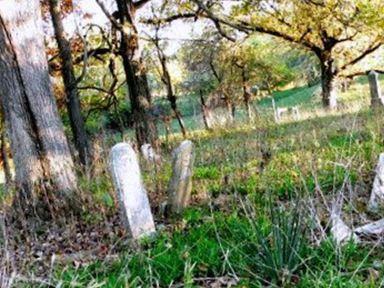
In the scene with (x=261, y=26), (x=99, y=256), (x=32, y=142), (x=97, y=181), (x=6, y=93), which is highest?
(x=261, y=26)

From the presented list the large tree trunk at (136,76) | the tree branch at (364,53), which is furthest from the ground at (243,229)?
the tree branch at (364,53)

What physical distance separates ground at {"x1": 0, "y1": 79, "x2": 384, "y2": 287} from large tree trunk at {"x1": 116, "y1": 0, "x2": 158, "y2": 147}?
315cm

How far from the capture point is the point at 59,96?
53.5ft

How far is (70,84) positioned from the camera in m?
12.3

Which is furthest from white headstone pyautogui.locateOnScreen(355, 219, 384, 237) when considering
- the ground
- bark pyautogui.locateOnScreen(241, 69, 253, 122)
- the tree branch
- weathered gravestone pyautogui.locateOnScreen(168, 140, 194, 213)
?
the tree branch

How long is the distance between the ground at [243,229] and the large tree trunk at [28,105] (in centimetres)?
69

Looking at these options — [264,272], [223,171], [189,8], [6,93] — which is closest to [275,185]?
[223,171]

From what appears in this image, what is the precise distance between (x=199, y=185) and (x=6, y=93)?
3128 mm

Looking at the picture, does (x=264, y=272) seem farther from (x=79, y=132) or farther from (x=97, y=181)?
(x=79, y=132)

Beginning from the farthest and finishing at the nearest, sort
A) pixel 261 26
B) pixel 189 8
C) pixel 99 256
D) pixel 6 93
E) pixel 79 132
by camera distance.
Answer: pixel 261 26 → pixel 189 8 → pixel 79 132 → pixel 6 93 → pixel 99 256

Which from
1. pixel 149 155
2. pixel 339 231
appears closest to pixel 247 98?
pixel 149 155

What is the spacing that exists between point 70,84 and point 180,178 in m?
6.68

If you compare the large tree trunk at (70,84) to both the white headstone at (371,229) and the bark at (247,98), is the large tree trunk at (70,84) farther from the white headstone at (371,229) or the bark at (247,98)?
the white headstone at (371,229)

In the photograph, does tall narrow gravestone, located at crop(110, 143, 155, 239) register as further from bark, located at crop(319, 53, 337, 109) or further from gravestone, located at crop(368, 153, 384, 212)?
bark, located at crop(319, 53, 337, 109)
